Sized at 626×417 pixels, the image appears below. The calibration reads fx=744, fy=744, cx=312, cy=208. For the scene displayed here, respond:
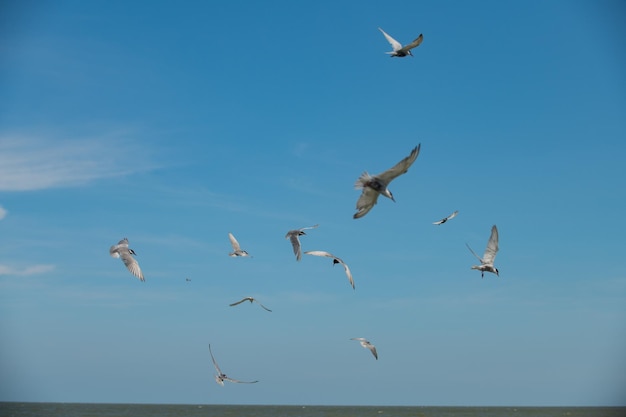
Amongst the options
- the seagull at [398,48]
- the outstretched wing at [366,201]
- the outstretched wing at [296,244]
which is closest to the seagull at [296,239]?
the outstretched wing at [296,244]

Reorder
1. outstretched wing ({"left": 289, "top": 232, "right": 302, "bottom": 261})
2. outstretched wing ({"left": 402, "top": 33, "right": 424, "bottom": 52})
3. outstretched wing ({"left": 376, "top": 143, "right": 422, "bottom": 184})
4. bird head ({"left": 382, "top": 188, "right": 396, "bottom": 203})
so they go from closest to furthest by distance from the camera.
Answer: outstretched wing ({"left": 376, "top": 143, "right": 422, "bottom": 184}), bird head ({"left": 382, "top": 188, "right": 396, "bottom": 203}), outstretched wing ({"left": 402, "top": 33, "right": 424, "bottom": 52}), outstretched wing ({"left": 289, "top": 232, "right": 302, "bottom": 261})

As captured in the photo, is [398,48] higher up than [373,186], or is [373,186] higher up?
[398,48]

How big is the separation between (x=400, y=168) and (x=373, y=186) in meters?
1.38

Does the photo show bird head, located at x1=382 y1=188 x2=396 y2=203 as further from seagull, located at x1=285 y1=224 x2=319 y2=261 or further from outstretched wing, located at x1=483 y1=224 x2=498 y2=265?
outstretched wing, located at x1=483 y1=224 x2=498 y2=265

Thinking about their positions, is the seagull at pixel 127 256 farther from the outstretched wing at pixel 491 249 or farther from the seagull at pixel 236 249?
the outstretched wing at pixel 491 249

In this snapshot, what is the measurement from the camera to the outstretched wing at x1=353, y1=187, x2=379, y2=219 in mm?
25516

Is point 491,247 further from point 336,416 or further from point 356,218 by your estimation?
point 336,416

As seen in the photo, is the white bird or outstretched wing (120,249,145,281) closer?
outstretched wing (120,249,145,281)

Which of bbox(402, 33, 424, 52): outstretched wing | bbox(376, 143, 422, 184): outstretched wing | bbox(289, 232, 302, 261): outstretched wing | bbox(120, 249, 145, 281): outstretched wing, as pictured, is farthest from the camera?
bbox(289, 232, 302, 261): outstretched wing

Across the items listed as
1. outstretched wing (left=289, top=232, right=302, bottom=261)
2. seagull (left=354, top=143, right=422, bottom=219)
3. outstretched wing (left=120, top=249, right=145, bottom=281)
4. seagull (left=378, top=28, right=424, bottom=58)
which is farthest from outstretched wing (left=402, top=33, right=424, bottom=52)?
outstretched wing (left=120, top=249, right=145, bottom=281)

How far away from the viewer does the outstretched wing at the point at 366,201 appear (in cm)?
2552

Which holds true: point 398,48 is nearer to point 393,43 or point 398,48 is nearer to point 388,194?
point 393,43

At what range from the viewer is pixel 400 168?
24344mm

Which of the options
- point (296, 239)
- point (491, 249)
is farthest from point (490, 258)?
point (296, 239)
